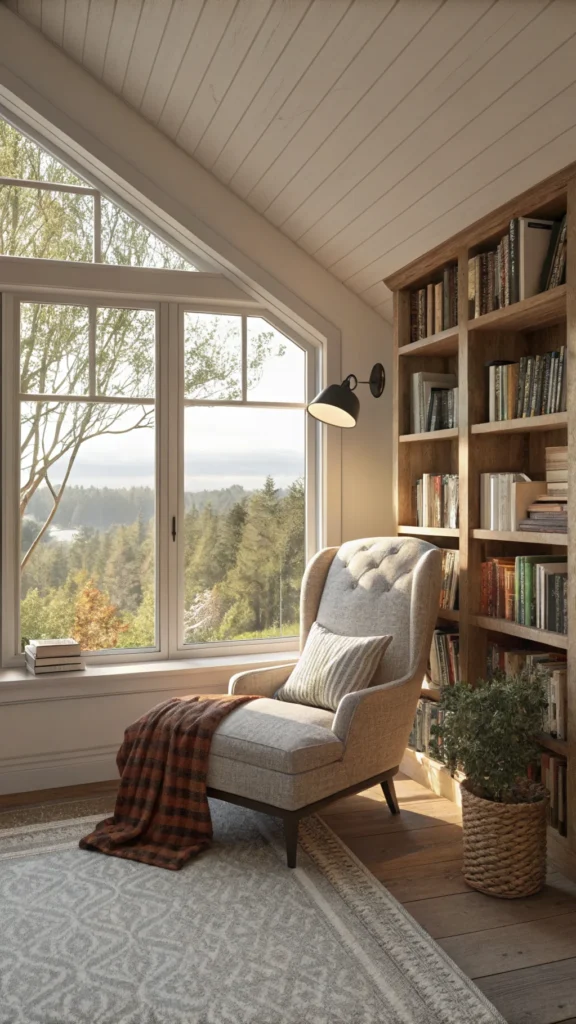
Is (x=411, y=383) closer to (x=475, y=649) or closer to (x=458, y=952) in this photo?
(x=475, y=649)

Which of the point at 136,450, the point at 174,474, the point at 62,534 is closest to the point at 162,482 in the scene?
the point at 174,474

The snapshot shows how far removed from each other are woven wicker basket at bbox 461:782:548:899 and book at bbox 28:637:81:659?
186cm

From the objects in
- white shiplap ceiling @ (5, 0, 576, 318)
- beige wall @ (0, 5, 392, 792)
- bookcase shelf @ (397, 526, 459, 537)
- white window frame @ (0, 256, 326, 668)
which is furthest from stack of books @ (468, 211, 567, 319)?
white window frame @ (0, 256, 326, 668)

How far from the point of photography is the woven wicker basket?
2.53 m

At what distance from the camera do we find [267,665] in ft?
12.5

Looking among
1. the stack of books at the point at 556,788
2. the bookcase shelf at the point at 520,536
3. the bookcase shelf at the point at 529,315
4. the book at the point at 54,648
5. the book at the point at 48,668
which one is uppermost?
the bookcase shelf at the point at 529,315

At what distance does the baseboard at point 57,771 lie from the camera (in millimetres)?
3496

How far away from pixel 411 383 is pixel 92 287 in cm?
152

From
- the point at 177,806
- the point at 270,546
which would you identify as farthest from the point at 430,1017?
the point at 270,546

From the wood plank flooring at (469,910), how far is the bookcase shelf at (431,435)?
1.51m

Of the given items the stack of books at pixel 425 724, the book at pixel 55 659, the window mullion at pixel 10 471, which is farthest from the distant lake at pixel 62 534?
the stack of books at pixel 425 724

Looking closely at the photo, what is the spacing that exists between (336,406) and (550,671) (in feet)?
4.42

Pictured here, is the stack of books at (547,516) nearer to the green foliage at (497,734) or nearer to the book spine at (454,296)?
the green foliage at (497,734)

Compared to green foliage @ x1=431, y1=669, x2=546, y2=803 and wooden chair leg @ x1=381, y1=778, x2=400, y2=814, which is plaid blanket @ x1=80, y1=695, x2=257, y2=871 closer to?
wooden chair leg @ x1=381, y1=778, x2=400, y2=814
